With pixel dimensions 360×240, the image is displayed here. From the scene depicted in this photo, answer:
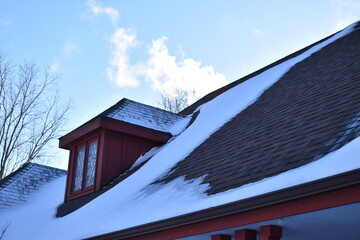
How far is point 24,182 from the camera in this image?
13.6 metres

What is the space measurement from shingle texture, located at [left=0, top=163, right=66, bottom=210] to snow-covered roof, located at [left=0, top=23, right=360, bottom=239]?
96 centimetres

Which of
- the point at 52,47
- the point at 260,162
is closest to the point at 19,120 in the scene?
the point at 52,47

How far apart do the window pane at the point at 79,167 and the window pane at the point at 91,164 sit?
27 cm

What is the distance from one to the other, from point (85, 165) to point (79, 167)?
349mm

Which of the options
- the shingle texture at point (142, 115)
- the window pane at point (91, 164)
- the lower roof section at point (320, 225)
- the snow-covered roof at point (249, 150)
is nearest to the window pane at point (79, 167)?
the window pane at point (91, 164)

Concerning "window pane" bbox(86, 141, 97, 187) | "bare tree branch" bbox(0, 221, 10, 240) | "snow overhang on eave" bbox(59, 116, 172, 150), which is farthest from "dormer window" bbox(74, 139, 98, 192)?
"bare tree branch" bbox(0, 221, 10, 240)

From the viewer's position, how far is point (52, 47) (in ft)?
49.5

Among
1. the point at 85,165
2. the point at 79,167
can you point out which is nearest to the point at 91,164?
the point at 85,165

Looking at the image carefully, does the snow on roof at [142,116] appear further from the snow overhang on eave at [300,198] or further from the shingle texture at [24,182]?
the snow overhang on eave at [300,198]

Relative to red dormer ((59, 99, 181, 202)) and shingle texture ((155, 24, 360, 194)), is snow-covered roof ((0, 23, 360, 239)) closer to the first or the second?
shingle texture ((155, 24, 360, 194))

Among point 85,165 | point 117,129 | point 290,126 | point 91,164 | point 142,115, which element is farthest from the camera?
point 142,115

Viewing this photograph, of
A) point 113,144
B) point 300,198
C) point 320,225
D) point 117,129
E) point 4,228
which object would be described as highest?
point 117,129

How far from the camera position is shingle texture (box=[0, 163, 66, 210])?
500 inches

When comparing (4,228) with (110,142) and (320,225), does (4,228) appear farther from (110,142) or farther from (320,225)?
(320,225)
